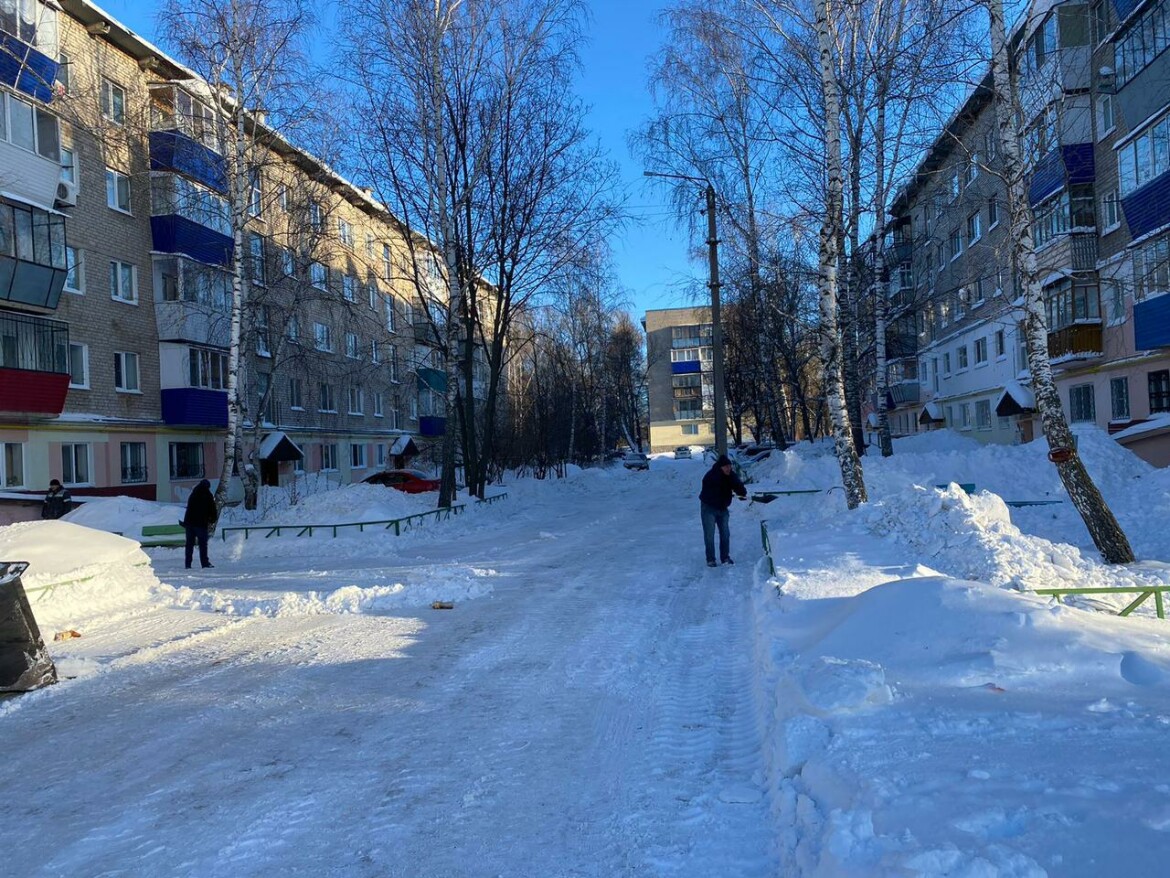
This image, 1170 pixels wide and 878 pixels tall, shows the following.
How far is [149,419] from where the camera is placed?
2638 centimetres

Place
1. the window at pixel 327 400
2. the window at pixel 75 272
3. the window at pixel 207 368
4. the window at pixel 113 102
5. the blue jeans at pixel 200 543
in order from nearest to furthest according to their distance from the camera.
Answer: the blue jeans at pixel 200 543, the window at pixel 75 272, the window at pixel 113 102, the window at pixel 207 368, the window at pixel 327 400

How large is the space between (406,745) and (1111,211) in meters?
27.2

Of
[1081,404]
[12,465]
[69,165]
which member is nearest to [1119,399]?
[1081,404]

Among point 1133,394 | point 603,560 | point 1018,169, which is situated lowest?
point 603,560

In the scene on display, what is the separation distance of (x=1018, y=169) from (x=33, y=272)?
22.3 meters

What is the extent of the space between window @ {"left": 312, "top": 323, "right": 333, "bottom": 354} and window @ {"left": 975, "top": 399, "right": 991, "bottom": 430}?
97.3 ft

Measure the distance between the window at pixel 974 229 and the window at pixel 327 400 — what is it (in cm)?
2931

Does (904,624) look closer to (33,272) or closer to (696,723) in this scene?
(696,723)

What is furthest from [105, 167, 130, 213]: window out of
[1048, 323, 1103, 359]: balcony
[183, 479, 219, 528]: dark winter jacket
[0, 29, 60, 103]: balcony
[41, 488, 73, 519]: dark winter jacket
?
[1048, 323, 1103, 359]: balcony

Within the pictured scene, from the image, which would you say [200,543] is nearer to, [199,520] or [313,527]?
[199,520]

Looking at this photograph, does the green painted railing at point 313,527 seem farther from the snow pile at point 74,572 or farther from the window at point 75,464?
the window at point 75,464

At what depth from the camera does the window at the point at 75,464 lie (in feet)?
75.8

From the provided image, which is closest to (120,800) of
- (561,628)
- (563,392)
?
(561,628)

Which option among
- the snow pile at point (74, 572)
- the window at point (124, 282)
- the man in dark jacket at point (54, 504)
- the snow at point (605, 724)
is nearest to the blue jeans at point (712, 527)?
the snow at point (605, 724)
